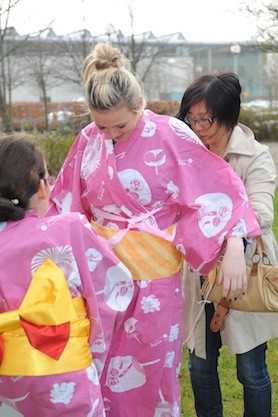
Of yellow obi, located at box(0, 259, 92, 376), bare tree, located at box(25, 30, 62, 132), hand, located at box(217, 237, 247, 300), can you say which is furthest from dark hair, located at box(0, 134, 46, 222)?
bare tree, located at box(25, 30, 62, 132)

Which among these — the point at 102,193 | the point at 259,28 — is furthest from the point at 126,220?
the point at 259,28

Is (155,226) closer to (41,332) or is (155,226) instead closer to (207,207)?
(207,207)

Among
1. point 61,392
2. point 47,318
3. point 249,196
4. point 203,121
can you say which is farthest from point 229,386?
point 47,318

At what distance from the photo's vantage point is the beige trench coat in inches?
106

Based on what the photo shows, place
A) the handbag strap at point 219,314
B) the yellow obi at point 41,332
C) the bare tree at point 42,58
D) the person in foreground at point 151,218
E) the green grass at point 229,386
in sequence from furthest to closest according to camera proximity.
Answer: the bare tree at point 42,58 → the green grass at point 229,386 → the handbag strap at point 219,314 → the person in foreground at point 151,218 → the yellow obi at point 41,332

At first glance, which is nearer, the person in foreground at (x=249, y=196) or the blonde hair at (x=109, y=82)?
the blonde hair at (x=109, y=82)

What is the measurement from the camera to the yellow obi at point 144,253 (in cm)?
252

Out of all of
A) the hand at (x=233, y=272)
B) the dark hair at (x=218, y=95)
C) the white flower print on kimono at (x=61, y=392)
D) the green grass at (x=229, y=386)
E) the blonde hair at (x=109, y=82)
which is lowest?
the green grass at (x=229, y=386)

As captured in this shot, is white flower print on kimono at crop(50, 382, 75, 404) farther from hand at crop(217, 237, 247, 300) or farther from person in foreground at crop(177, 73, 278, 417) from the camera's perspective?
person in foreground at crop(177, 73, 278, 417)

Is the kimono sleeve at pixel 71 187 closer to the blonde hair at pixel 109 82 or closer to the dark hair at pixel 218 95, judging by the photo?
the blonde hair at pixel 109 82

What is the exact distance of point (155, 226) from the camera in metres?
2.54

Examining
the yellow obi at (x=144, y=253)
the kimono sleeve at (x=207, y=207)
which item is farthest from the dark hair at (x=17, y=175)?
the kimono sleeve at (x=207, y=207)

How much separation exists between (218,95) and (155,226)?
58 cm

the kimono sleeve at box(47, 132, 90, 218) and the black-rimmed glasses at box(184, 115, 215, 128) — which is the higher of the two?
the black-rimmed glasses at box(184, 115, 215, 128)
